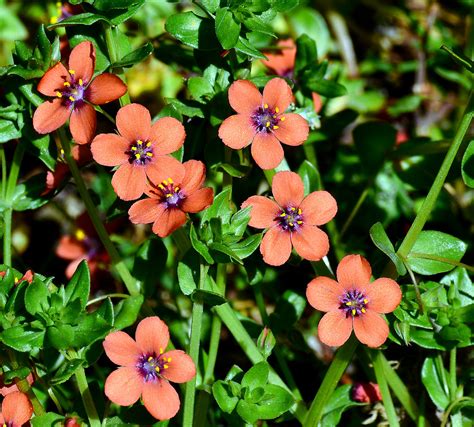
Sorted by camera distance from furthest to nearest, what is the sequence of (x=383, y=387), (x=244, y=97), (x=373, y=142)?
(x=373, y=142) → (x=383, y=387) → (x=244, y=97)

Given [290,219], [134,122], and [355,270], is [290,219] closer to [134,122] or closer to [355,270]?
[355,270]

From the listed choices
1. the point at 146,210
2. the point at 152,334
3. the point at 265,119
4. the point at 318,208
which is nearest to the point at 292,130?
the point at 265,119

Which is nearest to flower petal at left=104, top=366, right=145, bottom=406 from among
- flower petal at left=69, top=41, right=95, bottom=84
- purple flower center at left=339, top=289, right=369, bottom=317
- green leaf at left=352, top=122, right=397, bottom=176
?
purple flower center at left=339, top=289, right=369, bottom=317

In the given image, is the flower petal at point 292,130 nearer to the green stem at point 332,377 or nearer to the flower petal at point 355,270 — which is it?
the flower petal at point 355,270

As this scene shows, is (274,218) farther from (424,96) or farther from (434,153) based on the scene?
(424,96)

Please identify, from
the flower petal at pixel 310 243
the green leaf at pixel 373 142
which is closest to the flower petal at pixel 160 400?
the flower petal at pixel 310 243

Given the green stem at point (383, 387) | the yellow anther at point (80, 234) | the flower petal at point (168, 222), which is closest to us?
the flower petal at point (168, 222)
